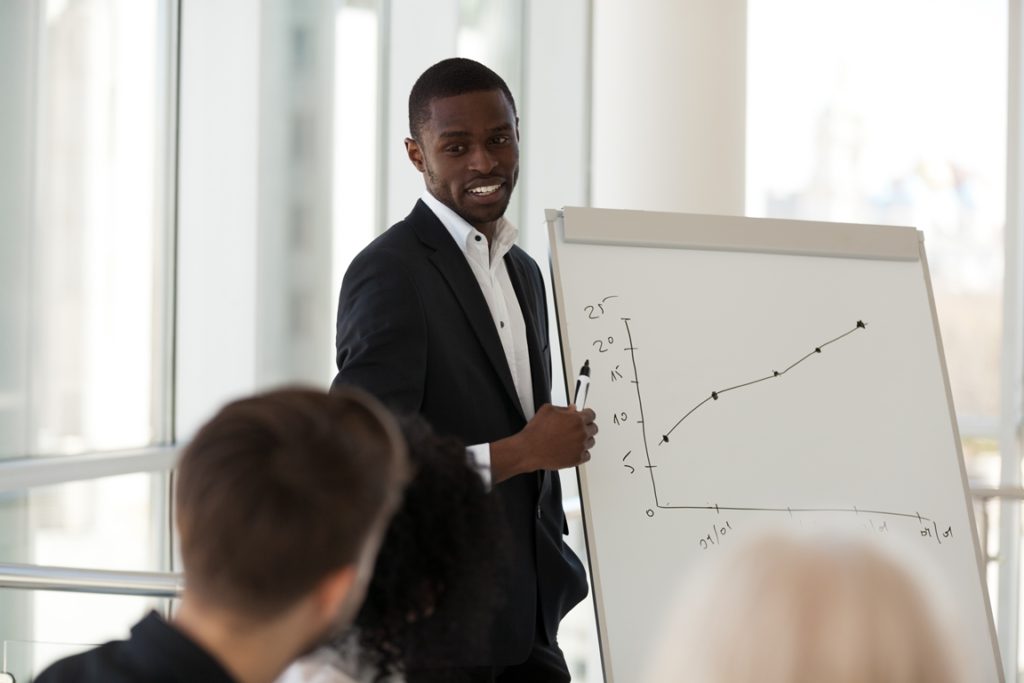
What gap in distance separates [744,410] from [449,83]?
2.90ft

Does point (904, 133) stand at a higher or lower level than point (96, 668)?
higher

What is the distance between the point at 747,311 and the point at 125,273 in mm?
2091

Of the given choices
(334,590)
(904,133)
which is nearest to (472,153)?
(334,590)

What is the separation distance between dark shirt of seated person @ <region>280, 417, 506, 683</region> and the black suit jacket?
22.0 inches

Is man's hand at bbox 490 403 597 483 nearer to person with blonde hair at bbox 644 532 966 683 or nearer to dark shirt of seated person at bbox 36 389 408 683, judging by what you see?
dark shirt of seated person at bbox 36 389 408 683

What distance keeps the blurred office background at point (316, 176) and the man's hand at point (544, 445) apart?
57 cm

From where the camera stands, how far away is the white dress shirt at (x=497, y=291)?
2014mm

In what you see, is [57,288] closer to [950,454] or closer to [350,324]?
[350,324]

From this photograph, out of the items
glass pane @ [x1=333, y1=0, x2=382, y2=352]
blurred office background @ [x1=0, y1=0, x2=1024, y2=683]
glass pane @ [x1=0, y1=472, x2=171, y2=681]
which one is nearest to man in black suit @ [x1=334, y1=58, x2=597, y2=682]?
blurred office background @ [x1=0, y1=0, x2=1024, y2=683]

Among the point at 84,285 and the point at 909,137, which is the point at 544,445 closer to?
the point at 84,285

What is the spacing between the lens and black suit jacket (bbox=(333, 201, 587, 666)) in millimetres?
1831

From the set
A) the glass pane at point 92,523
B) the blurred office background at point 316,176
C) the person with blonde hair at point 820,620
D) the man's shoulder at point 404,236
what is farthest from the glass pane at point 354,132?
the person with blonde hair at point 820,620

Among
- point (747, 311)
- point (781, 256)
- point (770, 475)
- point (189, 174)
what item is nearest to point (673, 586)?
point (770, 475)

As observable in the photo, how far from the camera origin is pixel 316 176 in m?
4.09
